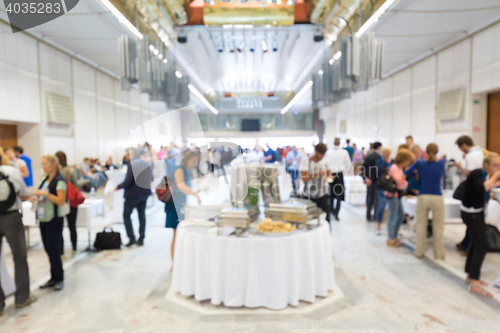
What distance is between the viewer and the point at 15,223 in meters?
2.83

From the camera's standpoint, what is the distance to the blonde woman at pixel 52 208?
311cm

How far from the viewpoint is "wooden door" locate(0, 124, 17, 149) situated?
7355 mm

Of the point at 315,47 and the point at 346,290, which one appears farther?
the point at 315,47

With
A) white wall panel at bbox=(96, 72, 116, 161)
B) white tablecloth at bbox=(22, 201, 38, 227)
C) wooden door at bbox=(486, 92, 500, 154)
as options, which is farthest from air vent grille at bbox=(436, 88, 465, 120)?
white wall panel at bbox=(96, 72, 116, 161)

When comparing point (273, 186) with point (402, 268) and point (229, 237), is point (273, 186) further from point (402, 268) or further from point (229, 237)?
point (402, 268)

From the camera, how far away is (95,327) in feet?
8.57

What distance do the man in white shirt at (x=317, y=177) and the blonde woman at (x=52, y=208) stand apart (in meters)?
2.73

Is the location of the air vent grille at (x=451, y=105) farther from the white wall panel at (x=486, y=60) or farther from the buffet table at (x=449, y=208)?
the buffet table at (x=449, y=208)

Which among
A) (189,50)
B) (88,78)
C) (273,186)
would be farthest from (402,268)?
(88,78)

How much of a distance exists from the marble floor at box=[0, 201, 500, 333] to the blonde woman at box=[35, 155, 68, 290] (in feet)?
1.05

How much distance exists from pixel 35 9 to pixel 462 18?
718cm

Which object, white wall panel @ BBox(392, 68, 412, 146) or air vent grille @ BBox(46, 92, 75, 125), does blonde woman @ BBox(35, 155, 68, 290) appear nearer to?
air vent grille @ BBox(46, 92, 75, 125)

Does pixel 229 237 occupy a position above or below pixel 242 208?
below

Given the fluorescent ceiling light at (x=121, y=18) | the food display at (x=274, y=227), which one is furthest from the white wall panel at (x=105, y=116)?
the food display at (x=274, y=227)
